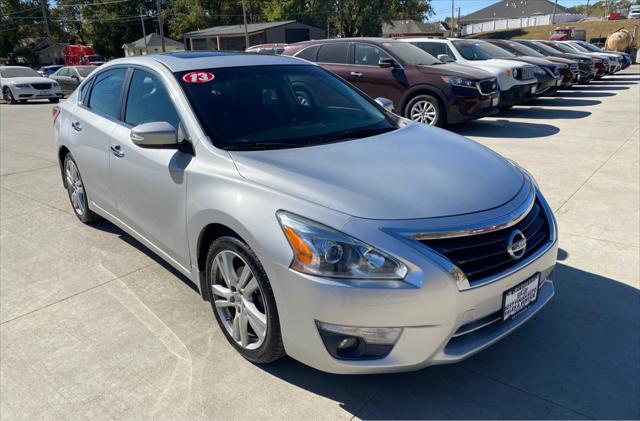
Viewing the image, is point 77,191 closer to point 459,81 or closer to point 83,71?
point 459,81

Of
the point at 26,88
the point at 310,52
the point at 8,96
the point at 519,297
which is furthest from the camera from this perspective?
the point at 8,96

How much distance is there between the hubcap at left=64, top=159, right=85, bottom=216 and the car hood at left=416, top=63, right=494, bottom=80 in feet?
21.4

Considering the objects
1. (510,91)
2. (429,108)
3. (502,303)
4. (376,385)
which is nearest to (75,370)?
(376,385)

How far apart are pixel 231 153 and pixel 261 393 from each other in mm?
1295

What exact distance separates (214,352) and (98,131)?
2182mm

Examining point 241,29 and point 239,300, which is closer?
point 239,300

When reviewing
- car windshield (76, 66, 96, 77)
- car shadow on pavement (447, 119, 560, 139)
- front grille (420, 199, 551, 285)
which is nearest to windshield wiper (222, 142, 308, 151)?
front grille (420, 199, 551, 285)

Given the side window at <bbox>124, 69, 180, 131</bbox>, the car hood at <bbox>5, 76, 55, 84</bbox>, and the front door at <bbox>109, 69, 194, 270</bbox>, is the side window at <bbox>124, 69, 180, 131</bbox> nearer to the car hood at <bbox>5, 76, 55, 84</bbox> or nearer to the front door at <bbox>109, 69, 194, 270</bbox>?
the front door at <bbox>109, 69, 194, 270</bbox>

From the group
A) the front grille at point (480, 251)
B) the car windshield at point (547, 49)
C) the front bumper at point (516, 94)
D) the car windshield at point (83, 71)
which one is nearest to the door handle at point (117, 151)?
the front grille at point (480, 251)

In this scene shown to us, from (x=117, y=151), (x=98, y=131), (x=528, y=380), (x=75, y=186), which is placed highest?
(x=98, y=131)

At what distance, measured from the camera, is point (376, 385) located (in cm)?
262

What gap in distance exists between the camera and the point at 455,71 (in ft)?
30.2

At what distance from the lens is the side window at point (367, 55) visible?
9.82m

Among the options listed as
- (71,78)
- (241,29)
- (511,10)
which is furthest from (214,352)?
(511,10)
